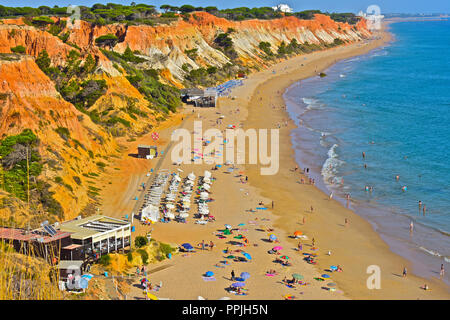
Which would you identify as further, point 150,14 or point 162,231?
point 150,14

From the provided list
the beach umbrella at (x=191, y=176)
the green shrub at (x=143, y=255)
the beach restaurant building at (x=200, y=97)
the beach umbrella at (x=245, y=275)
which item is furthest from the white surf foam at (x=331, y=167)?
the beach restaurant building at (x=200, y=97)

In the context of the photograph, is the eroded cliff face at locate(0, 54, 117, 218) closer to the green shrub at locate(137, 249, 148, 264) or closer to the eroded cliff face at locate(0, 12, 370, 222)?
the eroded cliff face at locate(0, 12, 370, 222)

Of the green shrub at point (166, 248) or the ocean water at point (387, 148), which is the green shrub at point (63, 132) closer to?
the green shrub at point (166, 248)

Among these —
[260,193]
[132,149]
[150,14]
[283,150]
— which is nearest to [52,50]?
[132,149]
